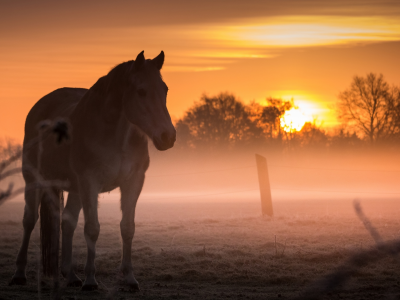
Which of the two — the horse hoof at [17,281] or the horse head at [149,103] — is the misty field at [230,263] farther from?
the horse head at [149,103]

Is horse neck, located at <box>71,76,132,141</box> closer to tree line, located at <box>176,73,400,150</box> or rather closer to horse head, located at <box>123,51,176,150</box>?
horse head, located at <box>123,51,176,150</box>

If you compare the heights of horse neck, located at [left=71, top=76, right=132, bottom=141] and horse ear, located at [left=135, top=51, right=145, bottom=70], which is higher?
horse ear, located at [left=135, top=51, right=145, bottom=70]

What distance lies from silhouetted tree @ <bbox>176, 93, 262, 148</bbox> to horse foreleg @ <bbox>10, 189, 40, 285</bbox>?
3738 cm

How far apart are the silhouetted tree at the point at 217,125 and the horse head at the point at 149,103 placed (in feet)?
127

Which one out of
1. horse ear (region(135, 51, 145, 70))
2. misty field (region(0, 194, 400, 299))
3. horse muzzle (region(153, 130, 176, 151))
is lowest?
misty field (region(0, 194, 400, 299))

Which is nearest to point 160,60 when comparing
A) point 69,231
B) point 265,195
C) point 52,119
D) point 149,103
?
point 149,103

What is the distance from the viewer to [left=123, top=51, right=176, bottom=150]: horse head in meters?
4.66

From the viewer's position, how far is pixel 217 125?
144 feet

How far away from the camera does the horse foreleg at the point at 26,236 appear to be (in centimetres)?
561

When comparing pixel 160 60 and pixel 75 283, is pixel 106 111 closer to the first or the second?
pixel 160 60

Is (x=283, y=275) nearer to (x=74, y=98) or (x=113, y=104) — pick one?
(x=113, y=104)

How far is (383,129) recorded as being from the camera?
40.2 m

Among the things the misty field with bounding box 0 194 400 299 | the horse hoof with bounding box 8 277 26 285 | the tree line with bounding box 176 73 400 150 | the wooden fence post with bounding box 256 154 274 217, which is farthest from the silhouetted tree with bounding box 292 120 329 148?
the horse hoof with bounding box 8 277 26 285

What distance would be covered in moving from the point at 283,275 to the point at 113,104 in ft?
8.97
